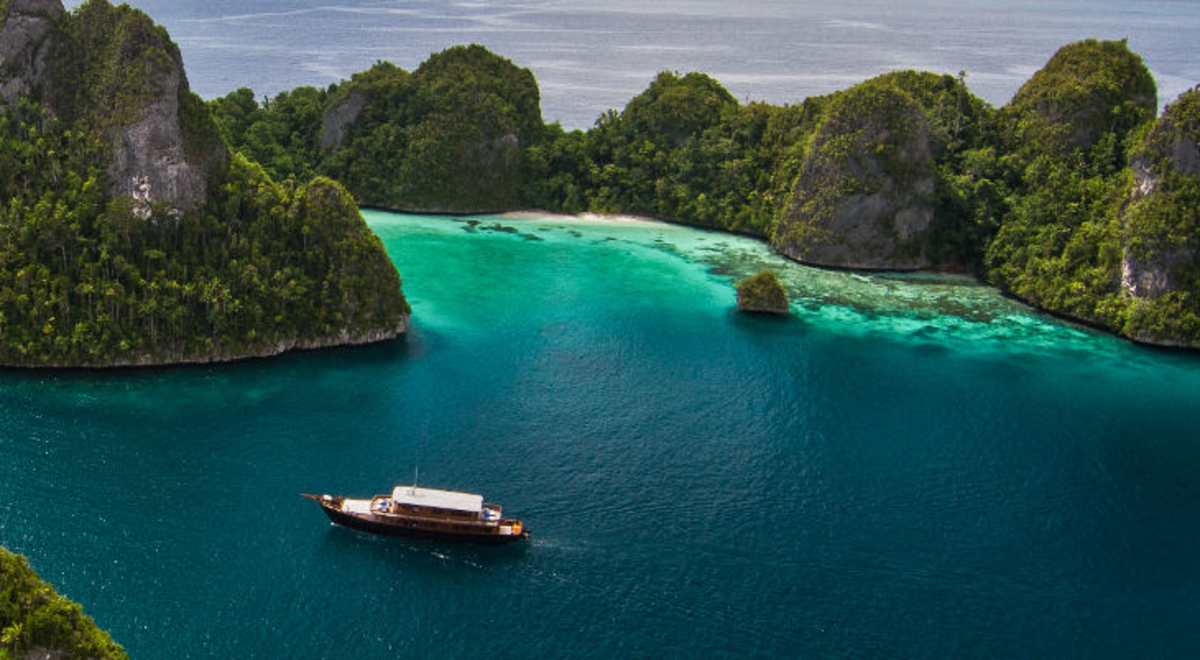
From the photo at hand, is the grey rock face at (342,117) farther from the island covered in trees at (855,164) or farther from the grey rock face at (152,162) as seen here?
the grey rock face at (152,162)

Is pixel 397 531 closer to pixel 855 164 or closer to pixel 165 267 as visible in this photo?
pixel 165 267

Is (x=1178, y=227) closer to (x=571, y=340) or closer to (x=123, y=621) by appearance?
(x=571, y=340)

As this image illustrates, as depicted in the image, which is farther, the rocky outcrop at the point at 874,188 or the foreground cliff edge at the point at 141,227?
the rocky outcrop at the point at 874,188

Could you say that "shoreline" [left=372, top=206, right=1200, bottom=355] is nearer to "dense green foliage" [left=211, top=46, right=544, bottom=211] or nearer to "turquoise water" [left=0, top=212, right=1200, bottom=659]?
"dense green foliage" [left=211, top=46, right=544, bottom=211]

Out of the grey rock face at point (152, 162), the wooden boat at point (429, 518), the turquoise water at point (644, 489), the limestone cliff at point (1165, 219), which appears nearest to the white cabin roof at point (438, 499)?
the wooden boat at point (429, 518)

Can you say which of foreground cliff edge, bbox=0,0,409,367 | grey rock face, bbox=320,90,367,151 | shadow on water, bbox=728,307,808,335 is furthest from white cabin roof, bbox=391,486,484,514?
grey rock face, bbox=320,90,367,151

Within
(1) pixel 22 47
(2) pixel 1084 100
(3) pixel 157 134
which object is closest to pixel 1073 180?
(2) pixel 1084 100
